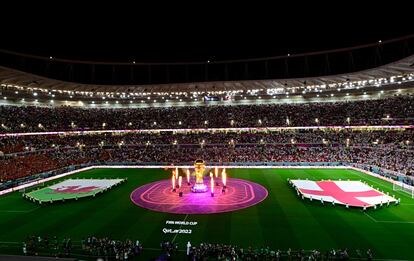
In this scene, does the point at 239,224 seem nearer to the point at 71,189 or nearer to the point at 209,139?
the point at 71,189

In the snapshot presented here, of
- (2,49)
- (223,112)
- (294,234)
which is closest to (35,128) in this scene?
(2,49)

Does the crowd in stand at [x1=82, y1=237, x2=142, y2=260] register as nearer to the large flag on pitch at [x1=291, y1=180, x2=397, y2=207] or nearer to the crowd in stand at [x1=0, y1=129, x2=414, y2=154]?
the large flag on pitch at [x1=291, y1=180, x2=397, y2=207]

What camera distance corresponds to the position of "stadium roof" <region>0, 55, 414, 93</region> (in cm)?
4925

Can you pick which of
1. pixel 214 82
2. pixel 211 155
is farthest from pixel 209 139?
pixel 214 82

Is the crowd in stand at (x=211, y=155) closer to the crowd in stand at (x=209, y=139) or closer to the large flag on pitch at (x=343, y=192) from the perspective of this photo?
the crowd in stand at (x=209, y=139)

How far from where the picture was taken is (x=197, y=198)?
38312 mm

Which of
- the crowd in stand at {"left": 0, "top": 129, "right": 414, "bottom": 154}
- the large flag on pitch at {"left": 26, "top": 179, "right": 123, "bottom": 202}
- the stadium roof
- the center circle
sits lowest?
the large flag on pitch at {"left": 26, "top": 179, "right": 123, "bottom": 202}

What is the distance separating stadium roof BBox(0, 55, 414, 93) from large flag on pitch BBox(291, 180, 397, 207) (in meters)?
19.2


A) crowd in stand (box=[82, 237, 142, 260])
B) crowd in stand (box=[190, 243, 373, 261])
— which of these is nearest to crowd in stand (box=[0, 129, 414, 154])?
crowd in stand (box=[82, 237, 142, 260])

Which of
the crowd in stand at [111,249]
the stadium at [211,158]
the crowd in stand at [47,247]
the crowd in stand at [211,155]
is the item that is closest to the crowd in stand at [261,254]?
the stadium at [211,158]

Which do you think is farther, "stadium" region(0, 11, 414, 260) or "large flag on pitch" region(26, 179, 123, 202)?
"large flag on pitch" region(26, 179, 123, 202)

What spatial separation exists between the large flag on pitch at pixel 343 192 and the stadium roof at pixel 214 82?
Result: 1920 cm

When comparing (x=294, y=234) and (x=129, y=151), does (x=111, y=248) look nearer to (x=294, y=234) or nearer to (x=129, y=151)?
(x=294, y=234)

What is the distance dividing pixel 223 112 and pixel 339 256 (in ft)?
214
